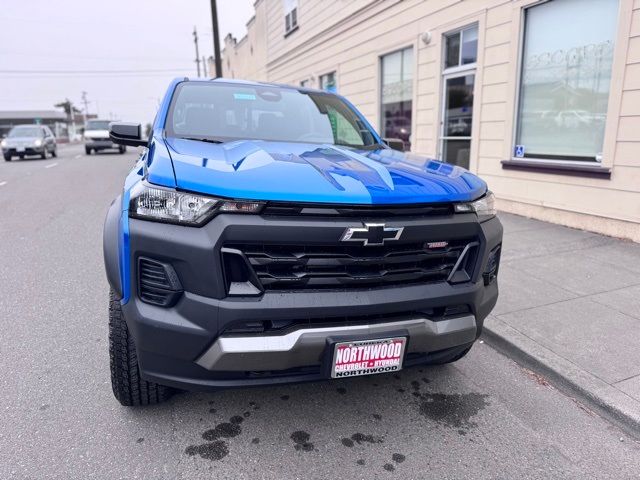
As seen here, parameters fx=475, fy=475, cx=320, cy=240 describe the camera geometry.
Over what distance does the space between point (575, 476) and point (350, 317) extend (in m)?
1.26

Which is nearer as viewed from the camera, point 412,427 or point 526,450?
point 526,450

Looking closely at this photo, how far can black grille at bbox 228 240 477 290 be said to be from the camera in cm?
197

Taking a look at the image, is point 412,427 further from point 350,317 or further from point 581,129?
point 581,129

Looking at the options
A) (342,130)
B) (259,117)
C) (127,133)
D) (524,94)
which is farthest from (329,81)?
(127,133)

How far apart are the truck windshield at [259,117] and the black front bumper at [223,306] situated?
127 cm

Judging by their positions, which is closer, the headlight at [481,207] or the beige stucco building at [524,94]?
the headlight at [481,207]

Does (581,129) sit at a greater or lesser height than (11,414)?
greater

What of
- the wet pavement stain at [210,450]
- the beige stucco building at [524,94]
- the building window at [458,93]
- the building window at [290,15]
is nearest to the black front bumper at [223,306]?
the wet pavement stain at [210,450]

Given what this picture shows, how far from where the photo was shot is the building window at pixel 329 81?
13.4m

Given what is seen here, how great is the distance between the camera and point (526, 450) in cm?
231

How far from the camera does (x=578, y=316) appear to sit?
3.66 metres

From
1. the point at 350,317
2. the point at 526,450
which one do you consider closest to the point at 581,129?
the point at 526,450

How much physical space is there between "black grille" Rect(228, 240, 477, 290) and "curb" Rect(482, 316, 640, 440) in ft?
3.97

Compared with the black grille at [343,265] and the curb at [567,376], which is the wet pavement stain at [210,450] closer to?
the black grille at [343,265]
